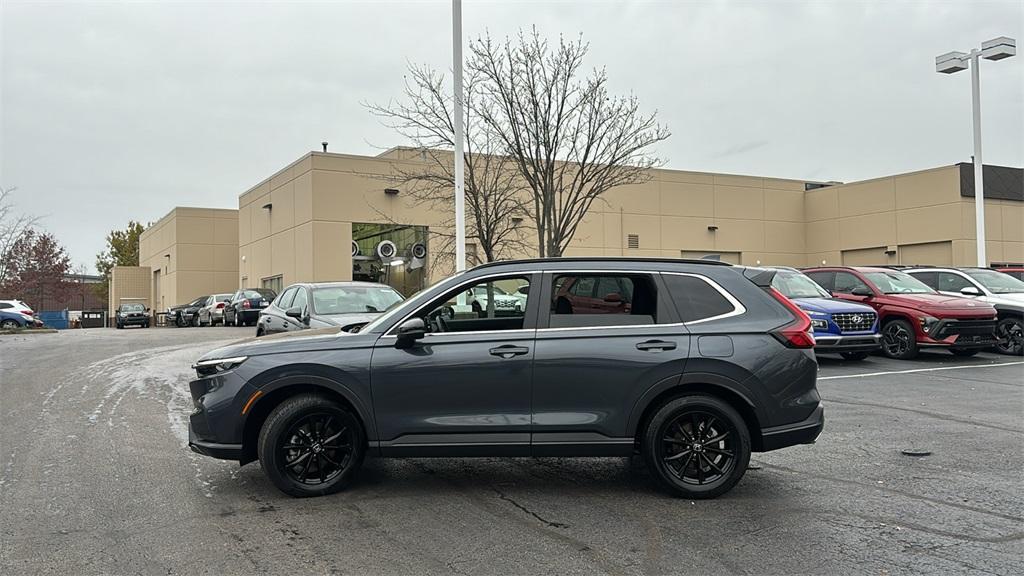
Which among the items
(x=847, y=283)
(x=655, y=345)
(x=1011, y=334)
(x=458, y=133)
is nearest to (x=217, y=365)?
(x=655, y=345)

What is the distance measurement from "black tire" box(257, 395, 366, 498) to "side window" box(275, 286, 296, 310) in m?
7.51

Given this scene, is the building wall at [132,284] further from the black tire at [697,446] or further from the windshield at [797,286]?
the black tire at [697,446]

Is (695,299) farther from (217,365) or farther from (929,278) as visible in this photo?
(929,278)

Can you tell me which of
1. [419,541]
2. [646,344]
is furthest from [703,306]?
[419,541]

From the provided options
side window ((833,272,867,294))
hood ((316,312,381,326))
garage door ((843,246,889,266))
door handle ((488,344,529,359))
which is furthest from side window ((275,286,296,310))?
garage door ((843,246,889,266))

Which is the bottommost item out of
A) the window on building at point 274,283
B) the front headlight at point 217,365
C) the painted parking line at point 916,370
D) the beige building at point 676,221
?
the painted parking line at point 916,370

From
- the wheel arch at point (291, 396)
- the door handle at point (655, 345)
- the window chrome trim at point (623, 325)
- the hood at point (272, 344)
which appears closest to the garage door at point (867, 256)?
the window chrome trim at point (623, 325)

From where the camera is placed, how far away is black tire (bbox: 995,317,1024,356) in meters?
15.2

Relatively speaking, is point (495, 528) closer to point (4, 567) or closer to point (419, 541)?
point (419, 541)

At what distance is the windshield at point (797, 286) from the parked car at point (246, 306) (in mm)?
20290

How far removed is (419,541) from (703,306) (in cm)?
263

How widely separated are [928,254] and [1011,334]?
19.6 m

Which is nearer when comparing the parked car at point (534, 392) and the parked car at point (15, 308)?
the parked car at point (534, 392)

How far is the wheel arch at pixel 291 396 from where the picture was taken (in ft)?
17.9
